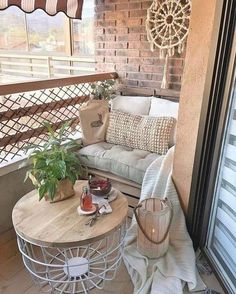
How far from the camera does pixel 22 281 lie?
62.6 inches

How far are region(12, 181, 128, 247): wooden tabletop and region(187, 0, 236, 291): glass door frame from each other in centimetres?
44

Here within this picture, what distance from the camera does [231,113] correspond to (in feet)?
4.27

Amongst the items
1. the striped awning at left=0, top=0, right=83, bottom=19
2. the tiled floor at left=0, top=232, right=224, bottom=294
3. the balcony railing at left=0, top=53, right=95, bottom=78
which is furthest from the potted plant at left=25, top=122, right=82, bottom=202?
the balcony railing at left=0, top=53, right=95, bottom=78

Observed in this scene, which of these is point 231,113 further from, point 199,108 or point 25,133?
point 25,133

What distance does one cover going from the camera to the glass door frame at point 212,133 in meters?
1.24

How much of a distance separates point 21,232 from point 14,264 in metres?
0.59

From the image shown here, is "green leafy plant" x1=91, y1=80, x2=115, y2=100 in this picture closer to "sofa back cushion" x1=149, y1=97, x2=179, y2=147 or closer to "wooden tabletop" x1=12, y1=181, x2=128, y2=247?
"sofa back cushion" x1=149, y1=97, x2=179, y2=147

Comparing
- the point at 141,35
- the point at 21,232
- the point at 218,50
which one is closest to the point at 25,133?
the point at 21,232

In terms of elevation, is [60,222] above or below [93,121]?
below

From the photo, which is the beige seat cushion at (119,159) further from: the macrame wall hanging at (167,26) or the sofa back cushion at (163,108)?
the macrame wall hanging at (167,26)

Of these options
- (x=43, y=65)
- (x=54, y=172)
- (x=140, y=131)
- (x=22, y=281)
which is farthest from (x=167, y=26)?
(x=43, y=65)

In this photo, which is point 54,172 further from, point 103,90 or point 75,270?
point 103,90

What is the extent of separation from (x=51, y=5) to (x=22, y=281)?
229cm

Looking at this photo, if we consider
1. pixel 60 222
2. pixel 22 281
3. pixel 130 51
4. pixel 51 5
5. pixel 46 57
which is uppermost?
pixel 51 5
